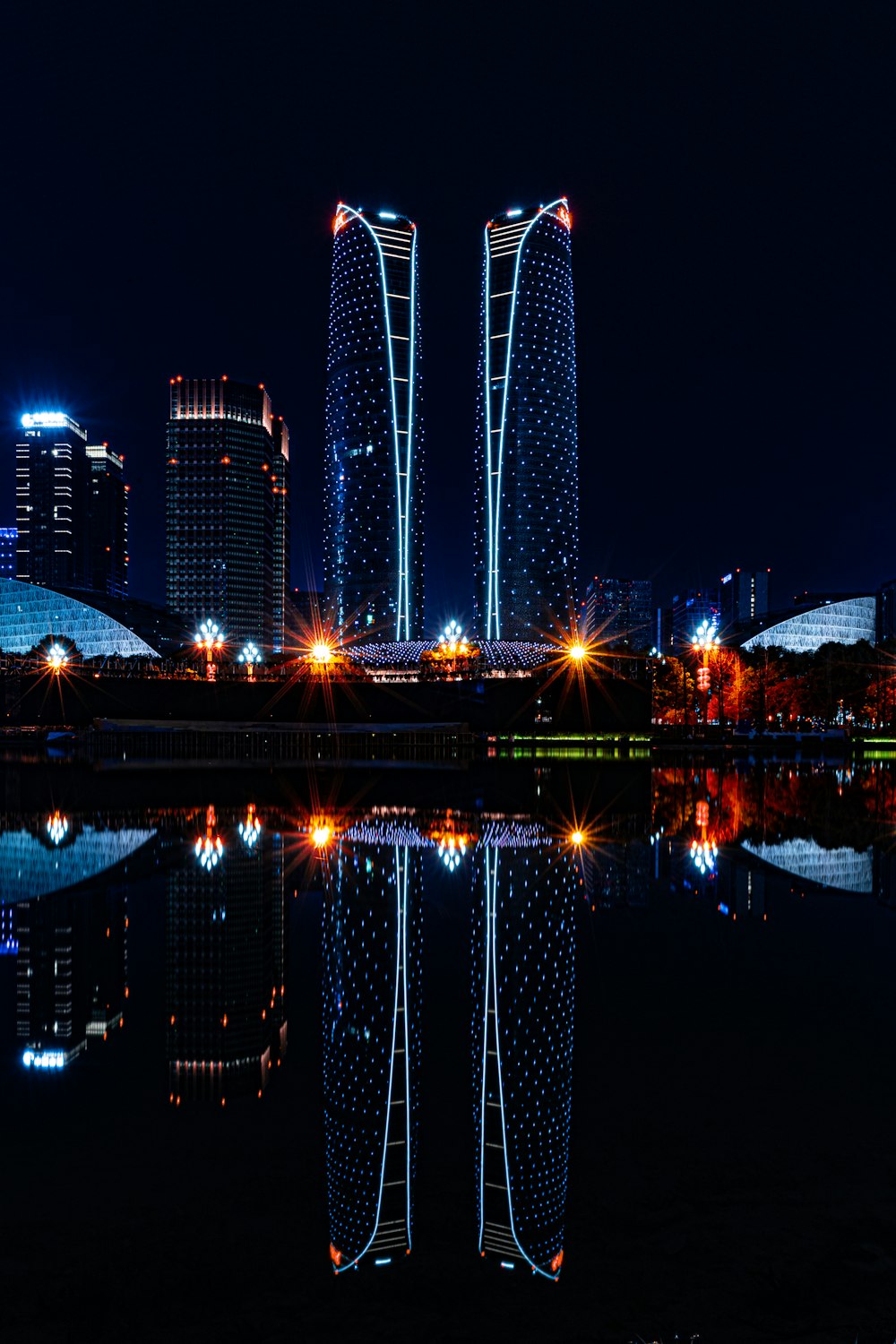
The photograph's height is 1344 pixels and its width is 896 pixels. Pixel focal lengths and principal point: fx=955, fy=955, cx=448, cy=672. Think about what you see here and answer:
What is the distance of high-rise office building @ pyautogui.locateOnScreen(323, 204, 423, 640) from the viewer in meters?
172

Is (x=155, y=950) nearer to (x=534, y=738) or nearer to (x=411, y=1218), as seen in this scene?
(x=411, y=1218)

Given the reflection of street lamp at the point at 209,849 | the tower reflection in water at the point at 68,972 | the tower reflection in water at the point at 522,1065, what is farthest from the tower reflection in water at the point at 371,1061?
the reflection of street lamp at the point at 209,849

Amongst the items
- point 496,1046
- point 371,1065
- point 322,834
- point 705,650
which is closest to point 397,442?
point 705,650

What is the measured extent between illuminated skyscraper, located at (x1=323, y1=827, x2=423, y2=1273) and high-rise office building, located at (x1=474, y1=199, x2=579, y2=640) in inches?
6422

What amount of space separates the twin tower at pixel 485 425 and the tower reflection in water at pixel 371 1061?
162962 mm

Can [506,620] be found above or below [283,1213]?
above

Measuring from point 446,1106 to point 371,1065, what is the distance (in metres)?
0.89

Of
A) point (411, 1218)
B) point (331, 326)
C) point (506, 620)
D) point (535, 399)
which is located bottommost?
point (411, 1218)

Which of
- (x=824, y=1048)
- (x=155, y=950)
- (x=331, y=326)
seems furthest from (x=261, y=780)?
(x=331, y=326)

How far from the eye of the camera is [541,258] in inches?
6939

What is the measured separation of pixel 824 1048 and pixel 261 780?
29.1m

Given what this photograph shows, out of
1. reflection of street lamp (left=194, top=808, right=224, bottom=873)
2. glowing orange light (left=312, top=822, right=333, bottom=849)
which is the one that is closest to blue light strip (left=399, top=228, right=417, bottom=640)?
glowing orange light (left=312, top=822, right=333, bottom=849)

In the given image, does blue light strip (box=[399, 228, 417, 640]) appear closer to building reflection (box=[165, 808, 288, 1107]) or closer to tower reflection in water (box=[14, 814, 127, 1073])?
building reflection (box=[165, 808, 288, 1107])

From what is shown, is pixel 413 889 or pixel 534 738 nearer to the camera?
pixel 413 889
